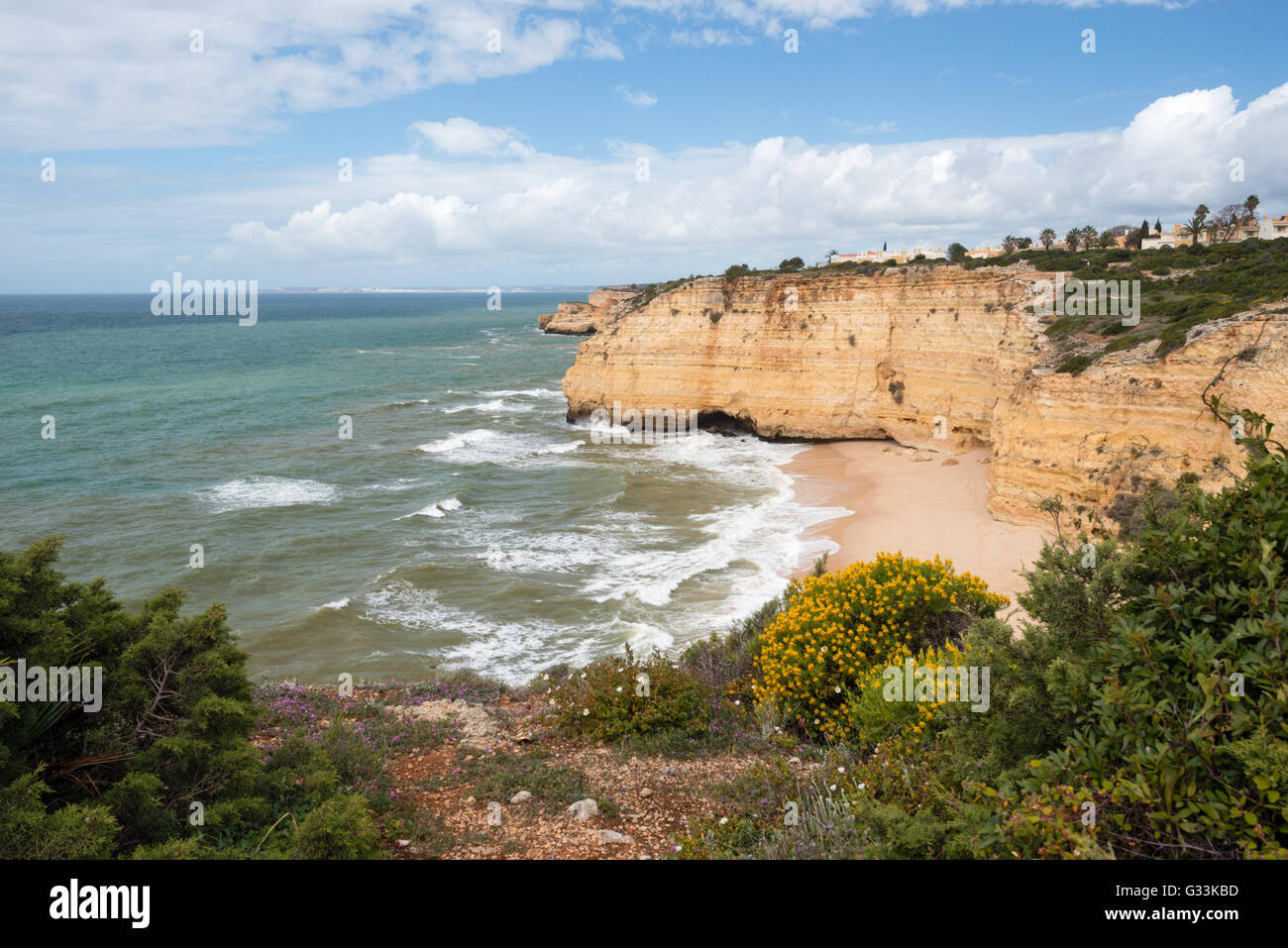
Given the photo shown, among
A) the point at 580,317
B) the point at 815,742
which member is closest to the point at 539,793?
the point at 815,742

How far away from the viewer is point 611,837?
6.91 meters

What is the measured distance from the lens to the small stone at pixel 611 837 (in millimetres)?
6902

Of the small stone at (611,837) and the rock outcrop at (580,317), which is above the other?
the rock outcrop at (580,317)

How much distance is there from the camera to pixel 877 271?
35438 mm

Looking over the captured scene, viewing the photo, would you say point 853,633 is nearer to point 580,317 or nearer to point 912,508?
point 912,508

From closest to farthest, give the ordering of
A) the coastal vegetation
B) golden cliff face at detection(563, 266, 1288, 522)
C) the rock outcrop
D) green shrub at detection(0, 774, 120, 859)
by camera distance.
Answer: the coastal vegetation
green shrub at detection(0, 774, 120, 859)
golden cliff face at detection(563, 266, 1288, 522)
the rock outcrop

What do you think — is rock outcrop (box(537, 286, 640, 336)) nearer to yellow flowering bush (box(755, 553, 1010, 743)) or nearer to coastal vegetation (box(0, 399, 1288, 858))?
yellow flowering bush (box(755, 553, 1010, 743))

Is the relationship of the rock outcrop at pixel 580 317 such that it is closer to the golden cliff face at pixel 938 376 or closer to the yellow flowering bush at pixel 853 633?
the golden cliff face at pixel 938 376

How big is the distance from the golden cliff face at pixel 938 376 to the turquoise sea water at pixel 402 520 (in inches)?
136

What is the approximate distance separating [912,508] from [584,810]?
2069cm

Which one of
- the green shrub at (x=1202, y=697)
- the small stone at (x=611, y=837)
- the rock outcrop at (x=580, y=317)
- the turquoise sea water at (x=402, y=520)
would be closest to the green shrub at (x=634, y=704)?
the small stone at (x=611, y=837)

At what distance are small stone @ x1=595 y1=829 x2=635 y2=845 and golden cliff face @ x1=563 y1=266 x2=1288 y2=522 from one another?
57.6 ft

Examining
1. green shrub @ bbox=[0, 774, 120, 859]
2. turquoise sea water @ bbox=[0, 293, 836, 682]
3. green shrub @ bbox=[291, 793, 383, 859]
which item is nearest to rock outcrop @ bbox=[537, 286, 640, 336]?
turquoise sea water @ bbox=[0, 293, 836, 682]

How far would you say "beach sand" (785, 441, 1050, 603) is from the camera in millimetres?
20609
